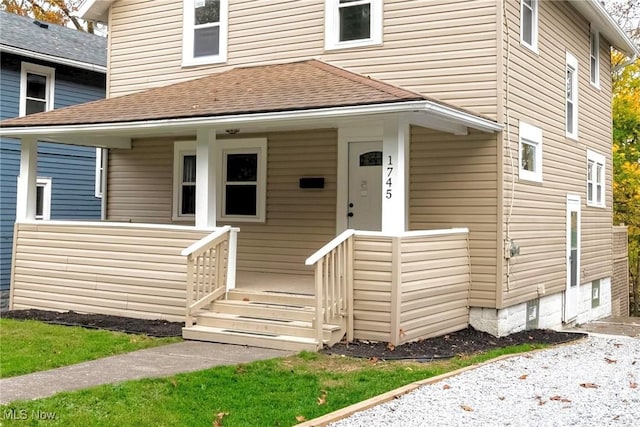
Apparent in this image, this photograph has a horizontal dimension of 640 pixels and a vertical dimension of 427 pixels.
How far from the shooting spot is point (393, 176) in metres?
8.53

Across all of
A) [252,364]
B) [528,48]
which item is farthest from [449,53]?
[252,364]

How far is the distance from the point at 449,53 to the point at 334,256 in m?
3.85

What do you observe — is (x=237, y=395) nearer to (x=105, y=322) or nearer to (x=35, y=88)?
(x=105, y=322)

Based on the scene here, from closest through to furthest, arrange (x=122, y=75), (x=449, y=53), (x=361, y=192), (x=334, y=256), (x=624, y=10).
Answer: (x=334, y=256) → (x=449, y=53) → (x=361, y=192) → (x=122, y=75) → (x=624, y=10)

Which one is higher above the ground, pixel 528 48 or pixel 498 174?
pixel 528 48

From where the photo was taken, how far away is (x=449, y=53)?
10.1 meters

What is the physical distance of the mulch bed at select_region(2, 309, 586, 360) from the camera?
7.90m

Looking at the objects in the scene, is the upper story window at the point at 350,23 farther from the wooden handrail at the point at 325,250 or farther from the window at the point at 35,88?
the window at the point at 35,88

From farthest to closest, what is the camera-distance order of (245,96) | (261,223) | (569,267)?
(569,267) < (261,223) < (245,96)

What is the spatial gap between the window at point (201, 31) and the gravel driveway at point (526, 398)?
773 cm

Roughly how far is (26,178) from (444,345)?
289 inches

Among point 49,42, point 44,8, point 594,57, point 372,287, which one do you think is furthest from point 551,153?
point 44,8

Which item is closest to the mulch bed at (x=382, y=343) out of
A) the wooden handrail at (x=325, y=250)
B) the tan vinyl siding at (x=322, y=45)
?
the wooden handrail at (x=325, y=250)

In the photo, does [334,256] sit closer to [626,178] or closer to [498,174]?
[498,174]
